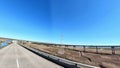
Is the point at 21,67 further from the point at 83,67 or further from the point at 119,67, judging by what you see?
the point at 119,67

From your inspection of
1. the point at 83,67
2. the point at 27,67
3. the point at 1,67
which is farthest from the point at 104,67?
the point at 1,67

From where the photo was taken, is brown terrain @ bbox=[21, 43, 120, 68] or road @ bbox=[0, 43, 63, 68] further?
brown terrain @ bbox=[21, 43, 120, 68]

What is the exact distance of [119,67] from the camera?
968 centimetres

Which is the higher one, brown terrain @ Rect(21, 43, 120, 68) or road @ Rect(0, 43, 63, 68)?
brown terrain @ Rect(21, 43, 120, 68)

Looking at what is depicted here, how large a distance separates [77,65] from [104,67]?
8.69 ft

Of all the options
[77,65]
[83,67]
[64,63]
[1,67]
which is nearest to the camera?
[83,67]

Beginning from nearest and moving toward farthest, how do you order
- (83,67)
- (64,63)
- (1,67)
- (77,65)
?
(83,67) → (77,65) → (1,67) → (64,63)

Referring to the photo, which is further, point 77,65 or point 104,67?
point 104,67

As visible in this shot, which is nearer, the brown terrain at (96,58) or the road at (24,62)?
the road at (24,62)

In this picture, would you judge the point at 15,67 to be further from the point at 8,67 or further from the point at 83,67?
the point at 83,67

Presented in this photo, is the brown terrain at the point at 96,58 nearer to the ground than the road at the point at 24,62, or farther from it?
farther from it

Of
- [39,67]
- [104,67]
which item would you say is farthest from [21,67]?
[104,67]

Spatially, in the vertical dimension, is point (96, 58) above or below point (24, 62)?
above

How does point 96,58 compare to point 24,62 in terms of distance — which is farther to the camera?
point 96,58
